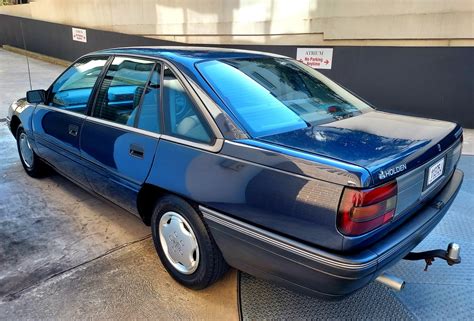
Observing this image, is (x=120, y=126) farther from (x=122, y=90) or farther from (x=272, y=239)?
(x=272, y=239)

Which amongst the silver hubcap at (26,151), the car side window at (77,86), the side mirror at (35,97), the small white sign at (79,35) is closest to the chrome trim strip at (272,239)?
the car side window at (77,86)

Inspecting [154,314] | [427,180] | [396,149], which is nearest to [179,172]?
[154,314]

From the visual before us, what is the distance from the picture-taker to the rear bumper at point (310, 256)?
1730 mm

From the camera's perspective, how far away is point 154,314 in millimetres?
2346

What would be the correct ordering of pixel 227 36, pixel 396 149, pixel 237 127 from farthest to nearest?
pixel 227 36
pixel 237 127
pixel 396 149

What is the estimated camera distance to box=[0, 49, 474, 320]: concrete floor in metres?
2.39

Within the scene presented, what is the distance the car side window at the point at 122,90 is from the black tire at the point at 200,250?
0.67 m

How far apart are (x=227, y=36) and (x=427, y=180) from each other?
8239 mm

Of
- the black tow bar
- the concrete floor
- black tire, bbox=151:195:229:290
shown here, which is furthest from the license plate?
black tire, bbox=151:195:229:290

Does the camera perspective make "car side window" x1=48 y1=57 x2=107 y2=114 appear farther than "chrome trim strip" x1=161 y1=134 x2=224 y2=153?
Yes

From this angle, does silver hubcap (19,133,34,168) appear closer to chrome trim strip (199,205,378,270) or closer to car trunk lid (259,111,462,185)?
chrome trim strip (199,205,378,270)

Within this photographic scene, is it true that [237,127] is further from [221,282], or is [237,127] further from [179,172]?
[221,282]

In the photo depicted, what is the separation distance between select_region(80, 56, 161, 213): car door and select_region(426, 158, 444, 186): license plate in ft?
5.33

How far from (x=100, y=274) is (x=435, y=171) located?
2296mm
